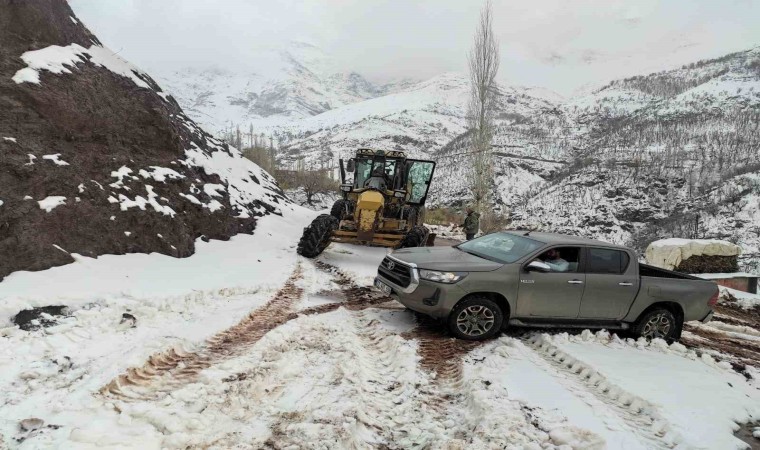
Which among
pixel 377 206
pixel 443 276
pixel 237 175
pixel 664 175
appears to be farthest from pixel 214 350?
pixel 664 175

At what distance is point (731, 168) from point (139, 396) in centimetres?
8658

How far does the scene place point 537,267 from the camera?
20.9 feet

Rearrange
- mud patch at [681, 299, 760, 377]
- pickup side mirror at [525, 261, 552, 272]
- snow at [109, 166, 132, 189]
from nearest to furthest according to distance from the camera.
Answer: mud patch at [681, 299, 760, 377]
pickup side mirror at [525, 261, 552, 272]
snow at [109, 166, 132, 189]

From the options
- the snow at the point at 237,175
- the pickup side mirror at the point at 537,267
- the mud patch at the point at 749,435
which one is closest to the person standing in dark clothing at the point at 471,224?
the snow at the point at 237,175

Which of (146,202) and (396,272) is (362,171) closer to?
(146,202)

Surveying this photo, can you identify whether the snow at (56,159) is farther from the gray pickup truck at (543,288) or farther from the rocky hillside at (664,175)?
the rocky hillside at (664,175)

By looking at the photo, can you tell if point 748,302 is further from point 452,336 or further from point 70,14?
point 70,14

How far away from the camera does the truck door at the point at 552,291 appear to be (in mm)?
6359

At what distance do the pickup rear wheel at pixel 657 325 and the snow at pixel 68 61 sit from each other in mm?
11383

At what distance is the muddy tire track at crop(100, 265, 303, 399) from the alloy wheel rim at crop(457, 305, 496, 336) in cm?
243

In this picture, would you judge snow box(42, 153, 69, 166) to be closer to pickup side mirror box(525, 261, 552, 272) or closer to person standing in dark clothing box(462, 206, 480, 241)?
pickup side mirror box(525, 261, 552, 272)

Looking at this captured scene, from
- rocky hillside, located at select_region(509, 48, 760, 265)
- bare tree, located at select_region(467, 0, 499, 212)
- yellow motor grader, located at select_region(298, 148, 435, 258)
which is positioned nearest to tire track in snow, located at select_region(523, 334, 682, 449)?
yellow motor grader, located at select_region(298, 148, 435, 258)

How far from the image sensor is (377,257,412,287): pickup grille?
252 inches

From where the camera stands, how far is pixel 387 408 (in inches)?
153
